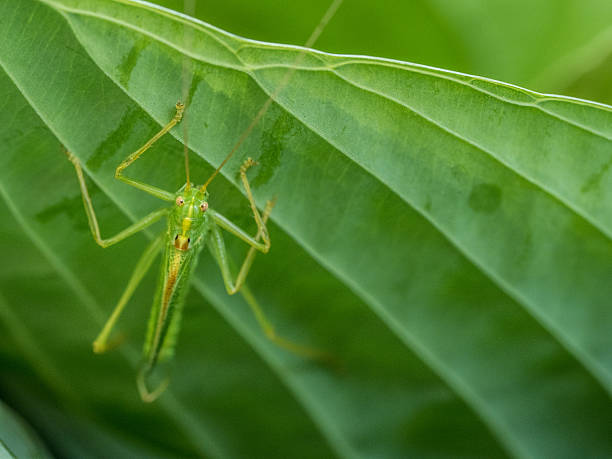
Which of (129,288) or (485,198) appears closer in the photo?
(485,198)

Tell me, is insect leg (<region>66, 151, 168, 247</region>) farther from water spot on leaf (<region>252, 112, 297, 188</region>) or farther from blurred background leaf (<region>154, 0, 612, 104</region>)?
blurred background leaf (<region>154, 0, 612, 104</region>)

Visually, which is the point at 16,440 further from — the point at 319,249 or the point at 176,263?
the point at 319,249

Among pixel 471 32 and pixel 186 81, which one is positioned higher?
pixel 471 32

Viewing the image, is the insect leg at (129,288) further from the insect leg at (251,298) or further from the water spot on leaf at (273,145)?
the water spot on leaf at (273,145)

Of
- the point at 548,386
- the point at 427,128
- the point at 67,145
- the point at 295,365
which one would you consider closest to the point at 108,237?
the point at 67,145

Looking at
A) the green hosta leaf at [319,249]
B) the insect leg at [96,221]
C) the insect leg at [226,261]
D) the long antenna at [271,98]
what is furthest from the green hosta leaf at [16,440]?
the long antenna at [271,98]

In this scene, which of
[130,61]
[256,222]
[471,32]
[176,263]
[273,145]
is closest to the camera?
[130,61]

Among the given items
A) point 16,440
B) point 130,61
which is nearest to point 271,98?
point 130,61

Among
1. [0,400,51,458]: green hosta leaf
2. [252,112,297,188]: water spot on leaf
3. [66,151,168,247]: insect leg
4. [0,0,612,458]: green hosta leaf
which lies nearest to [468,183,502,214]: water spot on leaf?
[0,0,612,458]: green hosta leaf
